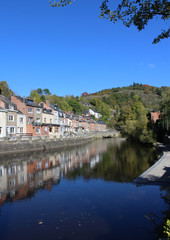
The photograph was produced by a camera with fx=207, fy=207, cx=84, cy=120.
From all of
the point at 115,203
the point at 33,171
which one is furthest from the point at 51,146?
the point at 115,203

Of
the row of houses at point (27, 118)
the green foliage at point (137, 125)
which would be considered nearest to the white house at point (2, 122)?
the row of houses at point (27, 118)

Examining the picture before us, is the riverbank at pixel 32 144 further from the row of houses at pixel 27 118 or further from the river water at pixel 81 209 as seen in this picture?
the river water at pixel 81 209

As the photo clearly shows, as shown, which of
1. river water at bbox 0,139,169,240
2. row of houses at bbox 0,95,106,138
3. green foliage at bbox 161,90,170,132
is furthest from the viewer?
row of houses at bbox 0,95,106,138

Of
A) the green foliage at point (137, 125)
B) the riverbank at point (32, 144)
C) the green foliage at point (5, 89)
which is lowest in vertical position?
the riverbank at point (32, 144)

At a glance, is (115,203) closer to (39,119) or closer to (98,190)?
(98,190)

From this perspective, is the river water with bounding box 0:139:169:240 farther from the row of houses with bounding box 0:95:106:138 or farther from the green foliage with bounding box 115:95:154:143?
the green foliage with bounding box 115:95:154:143

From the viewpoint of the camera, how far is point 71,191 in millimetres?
13289

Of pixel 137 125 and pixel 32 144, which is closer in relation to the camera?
pixel 32 144

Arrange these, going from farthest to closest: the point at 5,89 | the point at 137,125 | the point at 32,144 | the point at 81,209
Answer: the point at 5,89 < the point at 137,125 < the point at 32,144 < the point at 81,209

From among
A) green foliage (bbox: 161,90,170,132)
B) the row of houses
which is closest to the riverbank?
the row of houses

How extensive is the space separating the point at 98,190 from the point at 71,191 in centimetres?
174

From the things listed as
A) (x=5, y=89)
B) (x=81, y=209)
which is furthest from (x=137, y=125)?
(x=5, y=89)

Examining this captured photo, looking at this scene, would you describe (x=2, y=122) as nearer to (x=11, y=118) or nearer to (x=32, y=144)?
(x=11, y=118)

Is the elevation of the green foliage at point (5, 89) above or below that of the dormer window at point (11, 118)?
above
